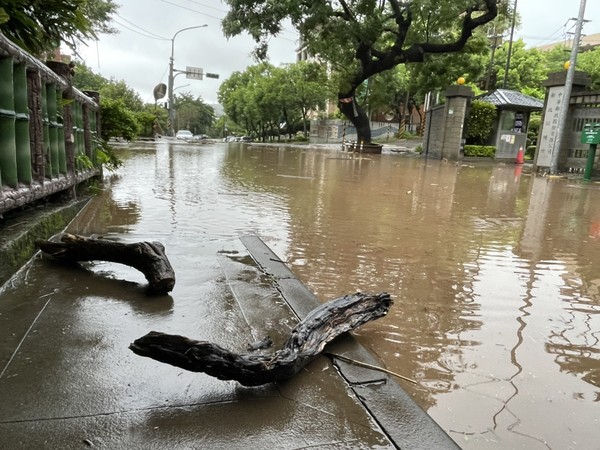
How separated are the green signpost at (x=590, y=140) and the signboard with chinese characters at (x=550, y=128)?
45.0 inches

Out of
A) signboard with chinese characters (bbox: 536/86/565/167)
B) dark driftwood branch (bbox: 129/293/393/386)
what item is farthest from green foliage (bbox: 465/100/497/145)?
dark driftwood branch (bbox: 129/293/393/386)

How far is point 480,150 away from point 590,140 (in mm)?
8294

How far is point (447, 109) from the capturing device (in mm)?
20625

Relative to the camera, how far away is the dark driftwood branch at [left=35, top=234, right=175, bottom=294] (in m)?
2.77

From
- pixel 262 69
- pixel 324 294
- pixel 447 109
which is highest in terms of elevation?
pixel 262 69

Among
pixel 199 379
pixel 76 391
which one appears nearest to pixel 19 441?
pixel 76 391

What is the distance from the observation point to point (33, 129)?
349cm

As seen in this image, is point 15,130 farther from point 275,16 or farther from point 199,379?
point 275,16

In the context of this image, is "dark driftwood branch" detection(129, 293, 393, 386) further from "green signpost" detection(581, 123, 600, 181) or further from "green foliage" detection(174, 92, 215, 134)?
"green foliage" detection(174, 92, 215, 134)

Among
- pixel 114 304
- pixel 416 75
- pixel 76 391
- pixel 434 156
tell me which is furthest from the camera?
pixel 416 75

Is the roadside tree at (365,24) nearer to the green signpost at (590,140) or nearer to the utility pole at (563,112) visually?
the utility pole at (563,112)

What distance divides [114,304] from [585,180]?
13280 mm

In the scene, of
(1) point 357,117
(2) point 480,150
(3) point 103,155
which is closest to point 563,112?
(2) point 480,150

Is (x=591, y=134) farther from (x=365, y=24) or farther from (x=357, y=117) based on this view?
(x=357, y=117)
